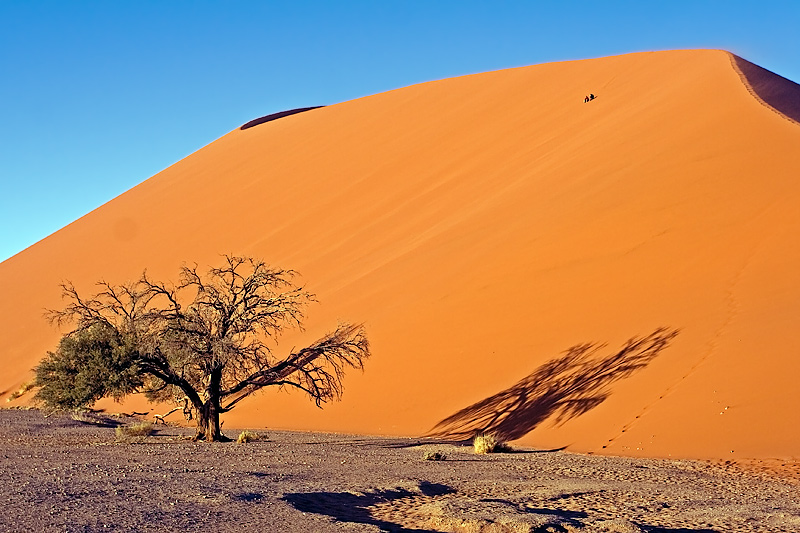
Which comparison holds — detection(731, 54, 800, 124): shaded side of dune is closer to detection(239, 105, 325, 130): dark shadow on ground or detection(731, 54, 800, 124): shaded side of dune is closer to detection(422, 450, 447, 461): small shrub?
detection(422, 450, 447, 461): small shrub

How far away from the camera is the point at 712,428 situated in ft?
43.4

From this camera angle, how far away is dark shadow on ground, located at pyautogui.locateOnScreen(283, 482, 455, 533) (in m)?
8.10

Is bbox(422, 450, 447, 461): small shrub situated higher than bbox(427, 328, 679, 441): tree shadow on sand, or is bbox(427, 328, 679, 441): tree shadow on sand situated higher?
bbox(427, 328, 679, 441): tree shadow on sand

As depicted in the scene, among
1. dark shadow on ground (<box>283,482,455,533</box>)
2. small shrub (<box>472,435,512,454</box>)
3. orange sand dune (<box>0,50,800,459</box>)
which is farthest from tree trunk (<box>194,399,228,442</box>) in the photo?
dark shadow on ground (<box>283,482,455,533</box>)

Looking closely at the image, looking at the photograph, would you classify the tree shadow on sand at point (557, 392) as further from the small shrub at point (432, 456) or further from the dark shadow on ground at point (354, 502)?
the dark shadow on ground at point (354, 502)

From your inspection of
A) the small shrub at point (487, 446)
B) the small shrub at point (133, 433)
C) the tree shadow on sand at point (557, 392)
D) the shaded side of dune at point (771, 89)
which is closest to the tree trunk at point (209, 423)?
the small shrub at point (133, 433)

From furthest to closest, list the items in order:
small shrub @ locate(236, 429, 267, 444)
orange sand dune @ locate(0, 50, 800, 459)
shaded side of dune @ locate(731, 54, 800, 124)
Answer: shaded side of dune @ locate(731, 54, 800, 124)
small shrub @ locate(236, 429, 267, 444)
orange sand dune @ locate(0, 50, 800, 459)

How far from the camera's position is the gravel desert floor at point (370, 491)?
772 cm

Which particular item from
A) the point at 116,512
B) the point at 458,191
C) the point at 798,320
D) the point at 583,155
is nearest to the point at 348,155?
the point at 458,191

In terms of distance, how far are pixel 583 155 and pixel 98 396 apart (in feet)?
58.8

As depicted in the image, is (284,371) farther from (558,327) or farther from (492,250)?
(492,250)

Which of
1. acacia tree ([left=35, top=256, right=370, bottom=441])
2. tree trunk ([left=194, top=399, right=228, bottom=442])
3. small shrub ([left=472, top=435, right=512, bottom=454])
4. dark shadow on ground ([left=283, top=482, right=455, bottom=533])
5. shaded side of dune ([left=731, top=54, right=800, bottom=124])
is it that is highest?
shaded side of dune ([left=731, top=54, right=800, bottom=124])

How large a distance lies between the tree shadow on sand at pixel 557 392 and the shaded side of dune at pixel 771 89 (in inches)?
440

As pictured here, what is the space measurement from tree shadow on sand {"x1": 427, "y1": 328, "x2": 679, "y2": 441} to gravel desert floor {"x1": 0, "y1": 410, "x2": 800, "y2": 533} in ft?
6.43
